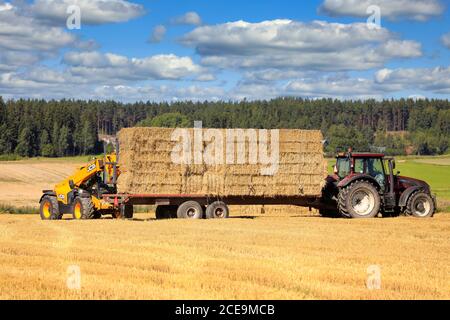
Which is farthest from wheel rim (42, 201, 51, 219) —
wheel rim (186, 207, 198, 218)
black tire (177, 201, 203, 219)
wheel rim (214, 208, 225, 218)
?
wheel rim (214, 208, 225, 218)

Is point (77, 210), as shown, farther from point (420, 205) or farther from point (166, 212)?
point (420, 205)

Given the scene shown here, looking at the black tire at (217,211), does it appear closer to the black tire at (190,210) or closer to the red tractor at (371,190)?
the black tire at (190,210)

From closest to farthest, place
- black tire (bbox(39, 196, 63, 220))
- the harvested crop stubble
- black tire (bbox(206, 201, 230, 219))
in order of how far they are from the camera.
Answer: the harvested crop stubble → black tire (bbox(206, 201, 230, 219)) → black tire (bbox(39, 196, 63, 220))

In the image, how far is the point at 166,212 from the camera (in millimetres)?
24828

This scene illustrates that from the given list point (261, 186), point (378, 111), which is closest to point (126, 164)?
point (261, 186)

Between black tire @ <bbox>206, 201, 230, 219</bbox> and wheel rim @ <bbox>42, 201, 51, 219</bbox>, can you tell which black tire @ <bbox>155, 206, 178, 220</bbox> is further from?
wheel rim @ <bbox>42, 201, 51, 219</bbox>

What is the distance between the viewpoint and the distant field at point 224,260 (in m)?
10.1

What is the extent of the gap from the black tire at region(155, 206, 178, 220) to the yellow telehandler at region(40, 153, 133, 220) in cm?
104

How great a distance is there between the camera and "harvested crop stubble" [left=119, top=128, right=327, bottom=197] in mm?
22641

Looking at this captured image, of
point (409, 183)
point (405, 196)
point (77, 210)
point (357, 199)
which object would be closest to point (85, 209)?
point (77, 210)

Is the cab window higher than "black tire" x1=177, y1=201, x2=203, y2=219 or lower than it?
higher

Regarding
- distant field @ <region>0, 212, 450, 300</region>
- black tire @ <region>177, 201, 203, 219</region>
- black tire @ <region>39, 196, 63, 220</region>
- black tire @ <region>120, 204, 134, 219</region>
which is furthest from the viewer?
black tire @ <region>39, 196, 63, 220</region>

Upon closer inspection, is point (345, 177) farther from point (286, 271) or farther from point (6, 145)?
point (6, 145)

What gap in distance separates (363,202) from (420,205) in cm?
206
